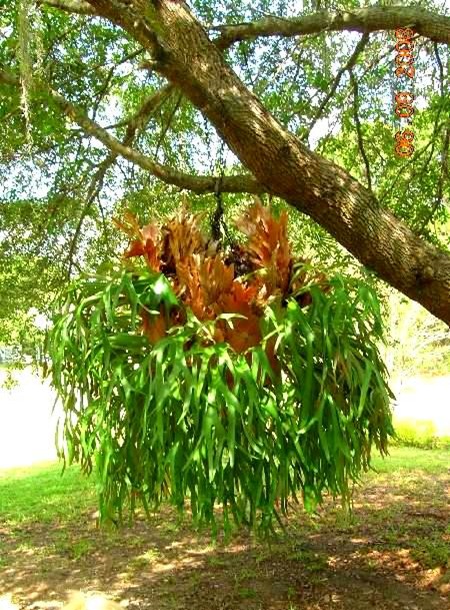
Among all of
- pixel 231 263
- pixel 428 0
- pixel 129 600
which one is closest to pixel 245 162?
pixel 231 263

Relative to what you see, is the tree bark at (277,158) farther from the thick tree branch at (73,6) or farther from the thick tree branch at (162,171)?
the thick tree branch at (73,6)

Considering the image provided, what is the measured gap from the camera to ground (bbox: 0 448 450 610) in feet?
12.5

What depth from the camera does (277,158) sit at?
2.48 metres

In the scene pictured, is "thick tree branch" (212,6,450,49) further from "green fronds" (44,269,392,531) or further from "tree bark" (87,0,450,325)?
"green fronds" (44,269,392,531)

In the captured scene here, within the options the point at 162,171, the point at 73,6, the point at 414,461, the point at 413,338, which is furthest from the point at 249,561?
the point at 413,338

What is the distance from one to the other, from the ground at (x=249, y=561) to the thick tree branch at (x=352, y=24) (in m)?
2.23

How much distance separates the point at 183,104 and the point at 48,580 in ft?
10.3

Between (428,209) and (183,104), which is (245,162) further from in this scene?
(183,104)

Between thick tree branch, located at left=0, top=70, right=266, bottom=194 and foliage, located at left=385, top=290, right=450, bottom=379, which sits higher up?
foliage, located at left=385, top=290, right=450, bottom=379

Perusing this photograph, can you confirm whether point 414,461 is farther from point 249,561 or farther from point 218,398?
point 218,398

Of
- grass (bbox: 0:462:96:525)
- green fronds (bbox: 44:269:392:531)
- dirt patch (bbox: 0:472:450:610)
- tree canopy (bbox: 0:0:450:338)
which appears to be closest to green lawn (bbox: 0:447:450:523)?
grass (bbox: 0:462:96:525)

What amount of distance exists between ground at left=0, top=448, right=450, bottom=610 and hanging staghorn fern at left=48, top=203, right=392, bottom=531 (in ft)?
4.51

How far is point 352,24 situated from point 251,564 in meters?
3.10

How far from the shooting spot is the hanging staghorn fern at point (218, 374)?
62.0 inches
